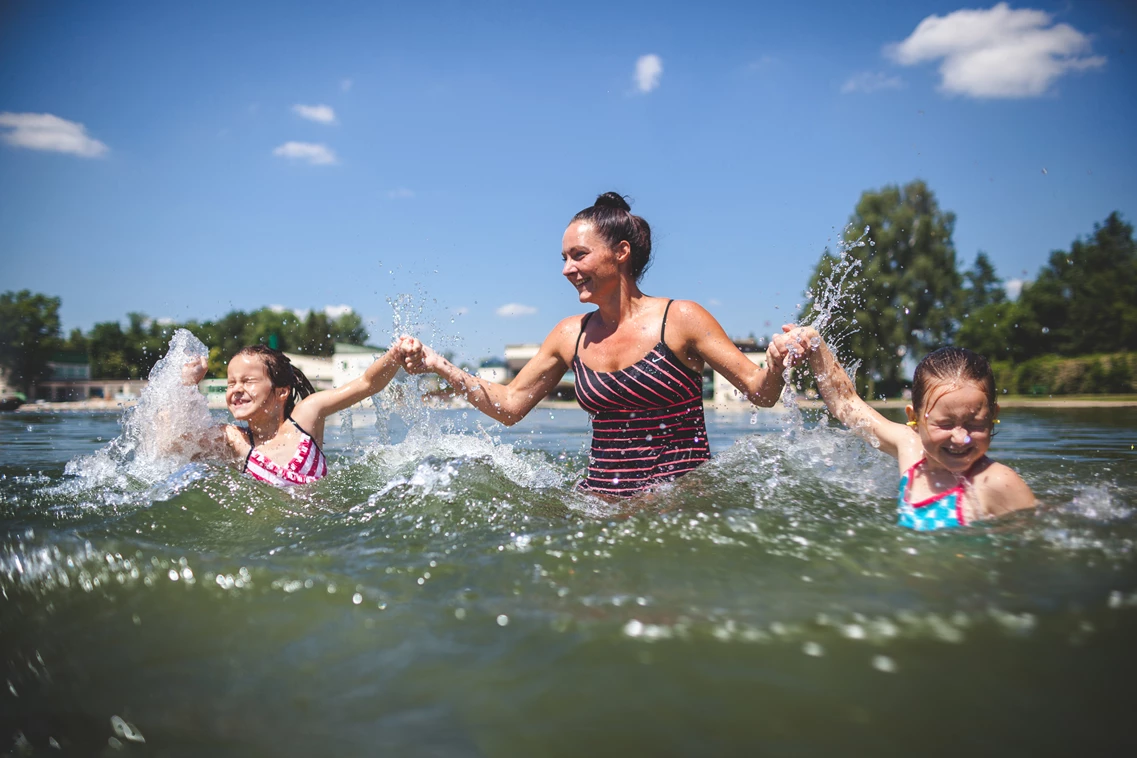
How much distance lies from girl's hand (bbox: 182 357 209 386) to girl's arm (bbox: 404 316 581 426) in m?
1.50

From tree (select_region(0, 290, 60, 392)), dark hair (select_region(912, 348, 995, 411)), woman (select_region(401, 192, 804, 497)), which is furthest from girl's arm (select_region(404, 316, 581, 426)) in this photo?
tree (select_region(0, 290, 60, 392))

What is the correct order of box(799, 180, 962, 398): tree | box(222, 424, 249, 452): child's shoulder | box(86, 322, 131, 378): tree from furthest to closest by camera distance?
box(86, 322, 131, 378): tree, box(799, 180, 962, 398): tree, box(222, 424, 249, 452): child's shoulder

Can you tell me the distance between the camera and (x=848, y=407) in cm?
351

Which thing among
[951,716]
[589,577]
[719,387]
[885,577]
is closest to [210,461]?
[589,577]

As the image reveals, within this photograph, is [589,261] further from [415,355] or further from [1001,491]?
[1001,491]

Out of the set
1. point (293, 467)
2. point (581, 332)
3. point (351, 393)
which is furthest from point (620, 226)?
point (293, 467)

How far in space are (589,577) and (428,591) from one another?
0.50 metres

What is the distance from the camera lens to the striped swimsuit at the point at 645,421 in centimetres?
360

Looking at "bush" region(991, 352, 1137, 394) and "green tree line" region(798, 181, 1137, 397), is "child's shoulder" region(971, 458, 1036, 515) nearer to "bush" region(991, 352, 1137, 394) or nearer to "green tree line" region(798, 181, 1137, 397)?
"green tree line" region(798, 181, 1137, 397)

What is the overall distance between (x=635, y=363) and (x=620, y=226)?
0.72 meters

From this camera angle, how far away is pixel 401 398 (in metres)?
6.01

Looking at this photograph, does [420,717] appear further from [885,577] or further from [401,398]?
[401,398]

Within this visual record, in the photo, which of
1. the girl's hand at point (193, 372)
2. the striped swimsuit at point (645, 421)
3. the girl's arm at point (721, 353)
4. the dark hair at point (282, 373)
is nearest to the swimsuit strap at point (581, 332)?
the striped swimsuit at point (645, 421)

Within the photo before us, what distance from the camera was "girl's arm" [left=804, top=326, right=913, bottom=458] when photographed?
342 cm
